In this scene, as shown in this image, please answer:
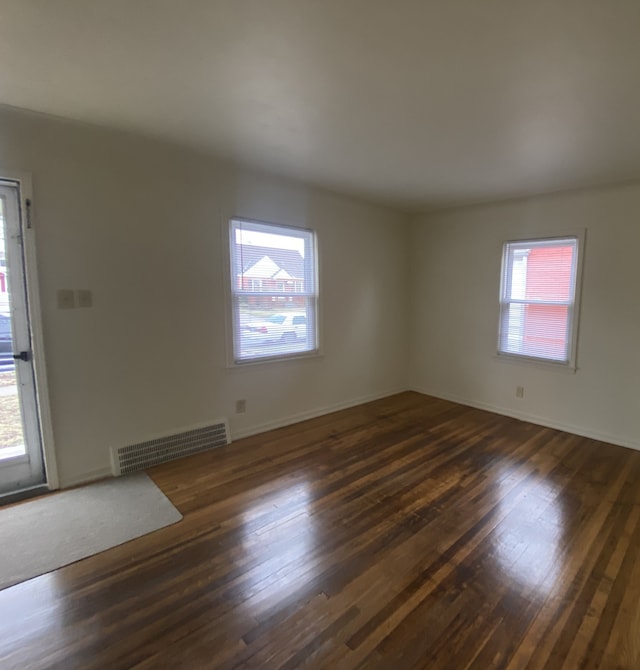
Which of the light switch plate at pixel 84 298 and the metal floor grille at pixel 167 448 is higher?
the light switch plate at pixel 84 298

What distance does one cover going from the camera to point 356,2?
1370 millimetres

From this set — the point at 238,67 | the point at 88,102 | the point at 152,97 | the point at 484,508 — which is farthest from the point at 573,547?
the point at 88,102

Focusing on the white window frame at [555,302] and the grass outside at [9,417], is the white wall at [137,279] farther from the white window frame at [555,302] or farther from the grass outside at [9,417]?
the white window frame at [555,302]

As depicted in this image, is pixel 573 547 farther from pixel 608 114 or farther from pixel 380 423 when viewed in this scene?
pixel 608 114

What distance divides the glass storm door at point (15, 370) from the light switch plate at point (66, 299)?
0.68ft

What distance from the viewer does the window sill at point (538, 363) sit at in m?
3.85

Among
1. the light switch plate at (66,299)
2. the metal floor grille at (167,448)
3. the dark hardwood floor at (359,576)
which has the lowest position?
the dark hardwood floor at (359,576)

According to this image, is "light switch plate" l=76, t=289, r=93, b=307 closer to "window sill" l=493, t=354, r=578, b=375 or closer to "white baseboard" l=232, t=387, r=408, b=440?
"white baseboard" l=232, t=387, r=408, b=440

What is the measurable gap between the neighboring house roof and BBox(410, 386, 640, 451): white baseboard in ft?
8.54

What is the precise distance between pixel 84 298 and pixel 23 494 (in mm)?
1413

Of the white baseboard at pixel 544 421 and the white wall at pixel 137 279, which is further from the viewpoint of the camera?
the white baseboard at pixel 544 421

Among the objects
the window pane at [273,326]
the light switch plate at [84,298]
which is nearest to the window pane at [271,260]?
the window pane at [273,326]

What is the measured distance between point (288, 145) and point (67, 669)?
3.09m

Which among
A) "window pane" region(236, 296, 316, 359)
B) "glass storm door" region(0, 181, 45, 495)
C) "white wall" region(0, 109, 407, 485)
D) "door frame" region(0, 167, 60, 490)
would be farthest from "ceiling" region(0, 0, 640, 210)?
"window pane" region(236, 296, 316, 359)
